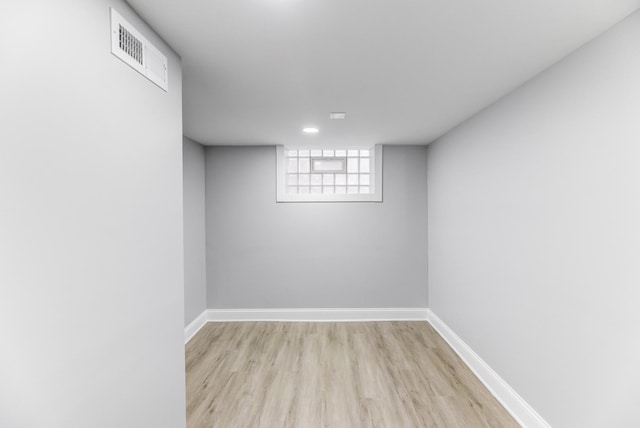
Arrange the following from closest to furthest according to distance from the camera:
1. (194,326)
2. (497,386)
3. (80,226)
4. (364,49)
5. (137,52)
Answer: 1. (80,226)
2. (137,52)
3. (364,49)
4. (497,386)
5. (194,326)

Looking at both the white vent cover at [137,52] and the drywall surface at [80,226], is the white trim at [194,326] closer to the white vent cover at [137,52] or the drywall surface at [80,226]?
the drywall surface at [80,226]

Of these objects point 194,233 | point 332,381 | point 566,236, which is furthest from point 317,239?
point 566,236

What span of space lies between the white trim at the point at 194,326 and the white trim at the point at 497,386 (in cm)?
293

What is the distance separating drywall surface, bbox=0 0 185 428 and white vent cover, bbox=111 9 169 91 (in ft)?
0.11

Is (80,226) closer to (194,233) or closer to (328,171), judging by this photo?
(194,233)

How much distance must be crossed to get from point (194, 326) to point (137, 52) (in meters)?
3.22

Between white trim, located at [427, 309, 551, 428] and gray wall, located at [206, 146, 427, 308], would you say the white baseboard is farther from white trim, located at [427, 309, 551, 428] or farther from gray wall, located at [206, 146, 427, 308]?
white trim, located at [427, 309, 551, 428]

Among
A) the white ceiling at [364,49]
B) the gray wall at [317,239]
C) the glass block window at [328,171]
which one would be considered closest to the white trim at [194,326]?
the gray wall at [317,239]

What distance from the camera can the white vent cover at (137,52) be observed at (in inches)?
45.9

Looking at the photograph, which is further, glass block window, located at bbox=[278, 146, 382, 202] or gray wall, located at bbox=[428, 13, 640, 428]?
glass block window, located at bbox=[278, 146, 382, 202]

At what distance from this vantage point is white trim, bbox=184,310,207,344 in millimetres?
3504

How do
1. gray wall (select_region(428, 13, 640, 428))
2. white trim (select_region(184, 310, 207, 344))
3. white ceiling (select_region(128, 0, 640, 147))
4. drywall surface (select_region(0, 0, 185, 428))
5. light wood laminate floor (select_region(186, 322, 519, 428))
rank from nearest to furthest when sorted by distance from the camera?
1. drywall surface (select_region(0, 0, 185, 428))
2. white ceiling (select_region(128, 0, 640, 147))
3. gray wall (select_region(428, 13, 640, 428))
4. light wood laminate floor (select_region(186, 322, 519, 428))
5. white trim (select_region(184, 310, 207, 344))

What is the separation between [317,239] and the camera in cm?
409

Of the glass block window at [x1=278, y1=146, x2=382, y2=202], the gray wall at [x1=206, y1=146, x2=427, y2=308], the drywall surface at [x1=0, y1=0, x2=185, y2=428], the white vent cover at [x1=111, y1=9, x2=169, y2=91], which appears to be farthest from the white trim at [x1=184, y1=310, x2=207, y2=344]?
the white vent cover at [x1=111, y1=9, x2=169, y2=91]
